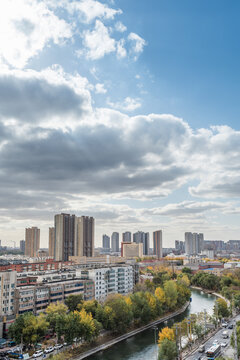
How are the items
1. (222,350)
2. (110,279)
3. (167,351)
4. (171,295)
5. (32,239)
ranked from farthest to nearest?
(32,239) → (110,279) → (171,295) → (222,350) → (167,351)

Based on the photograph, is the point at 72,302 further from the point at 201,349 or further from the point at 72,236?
the point at 72,236

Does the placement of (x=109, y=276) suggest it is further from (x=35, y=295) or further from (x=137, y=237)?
(x=137, y=237)

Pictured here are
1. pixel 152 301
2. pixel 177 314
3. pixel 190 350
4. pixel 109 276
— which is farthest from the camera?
pixel 109 276

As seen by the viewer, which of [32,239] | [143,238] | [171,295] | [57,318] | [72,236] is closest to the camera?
[57,318]

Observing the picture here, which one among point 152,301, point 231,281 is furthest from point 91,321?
point 231,281

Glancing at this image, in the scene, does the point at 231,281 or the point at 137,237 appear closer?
the point at 231,281

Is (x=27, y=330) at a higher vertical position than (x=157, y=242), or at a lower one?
lower

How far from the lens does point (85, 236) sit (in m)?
76.2

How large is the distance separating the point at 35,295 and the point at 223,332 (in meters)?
15.3

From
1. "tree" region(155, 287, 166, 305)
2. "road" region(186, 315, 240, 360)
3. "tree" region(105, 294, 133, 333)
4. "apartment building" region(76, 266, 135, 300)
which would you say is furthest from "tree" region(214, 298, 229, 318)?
"apartment building" region(76, 266, 135, 300)

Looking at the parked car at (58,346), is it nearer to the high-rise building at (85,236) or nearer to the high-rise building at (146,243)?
the high-rise building at (85,236)

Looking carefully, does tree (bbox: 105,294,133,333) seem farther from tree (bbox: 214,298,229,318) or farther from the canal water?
tree (bbox: 214,298,229,318)

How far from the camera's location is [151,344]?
81.7 feet

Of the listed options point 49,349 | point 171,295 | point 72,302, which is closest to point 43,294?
point 72,302
